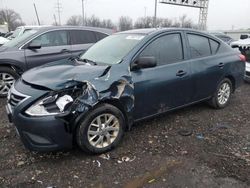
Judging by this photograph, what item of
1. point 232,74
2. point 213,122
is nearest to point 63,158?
point 213,122

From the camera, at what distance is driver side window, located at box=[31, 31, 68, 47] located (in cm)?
726

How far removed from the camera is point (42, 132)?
3496mm

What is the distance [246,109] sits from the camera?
6137 mm

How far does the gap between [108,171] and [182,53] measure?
2.47 m

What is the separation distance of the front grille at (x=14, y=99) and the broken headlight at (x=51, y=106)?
0.78 feet

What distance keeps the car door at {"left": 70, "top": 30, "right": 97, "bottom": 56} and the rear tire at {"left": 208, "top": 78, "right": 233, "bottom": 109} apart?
11.9ft

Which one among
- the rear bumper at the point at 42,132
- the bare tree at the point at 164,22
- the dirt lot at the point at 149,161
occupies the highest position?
the rear bumper at the point at 42,132

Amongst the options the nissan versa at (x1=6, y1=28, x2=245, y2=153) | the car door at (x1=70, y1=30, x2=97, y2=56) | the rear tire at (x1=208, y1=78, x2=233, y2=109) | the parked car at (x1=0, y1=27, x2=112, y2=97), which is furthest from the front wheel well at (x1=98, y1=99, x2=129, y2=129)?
the car door at (x1=70, y1=30, x2=97, y2=56)

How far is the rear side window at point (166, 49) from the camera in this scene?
4.56m

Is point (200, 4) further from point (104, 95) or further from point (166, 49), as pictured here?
point (104, 95)

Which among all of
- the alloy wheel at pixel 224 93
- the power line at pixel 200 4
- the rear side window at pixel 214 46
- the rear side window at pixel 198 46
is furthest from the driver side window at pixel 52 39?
the power line at pixel 200 4

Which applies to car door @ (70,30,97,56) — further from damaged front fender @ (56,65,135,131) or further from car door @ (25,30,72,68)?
damaged front fender @ (56,65,135,131)

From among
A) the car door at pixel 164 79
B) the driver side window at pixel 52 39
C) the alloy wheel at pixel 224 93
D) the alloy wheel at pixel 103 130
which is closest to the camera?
the alloy wheel at pixel 103 130

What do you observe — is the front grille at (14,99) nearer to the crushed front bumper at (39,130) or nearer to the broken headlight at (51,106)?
the crushed front bumper at (39,130)
